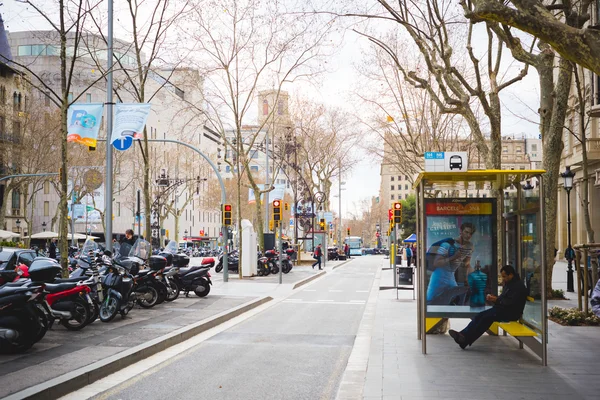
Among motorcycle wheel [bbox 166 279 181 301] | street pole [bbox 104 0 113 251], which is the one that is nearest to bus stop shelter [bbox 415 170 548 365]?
motorcycle wheel [bbox 166 279 181 301]

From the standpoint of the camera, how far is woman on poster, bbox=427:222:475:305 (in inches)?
418

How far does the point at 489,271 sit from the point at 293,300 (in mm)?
11125

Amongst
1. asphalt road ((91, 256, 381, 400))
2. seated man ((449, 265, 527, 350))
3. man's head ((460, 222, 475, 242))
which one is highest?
man's head ((460, 222, 475, 242))

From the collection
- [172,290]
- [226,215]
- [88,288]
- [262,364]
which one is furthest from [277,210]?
[262,364]

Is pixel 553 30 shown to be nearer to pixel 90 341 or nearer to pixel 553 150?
pixel 90 341

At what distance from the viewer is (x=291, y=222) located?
226 feet

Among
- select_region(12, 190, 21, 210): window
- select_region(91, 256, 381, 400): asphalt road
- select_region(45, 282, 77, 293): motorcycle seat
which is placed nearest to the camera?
select_region(91, 256, 381, 400): asphalt road

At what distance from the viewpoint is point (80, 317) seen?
1222cm

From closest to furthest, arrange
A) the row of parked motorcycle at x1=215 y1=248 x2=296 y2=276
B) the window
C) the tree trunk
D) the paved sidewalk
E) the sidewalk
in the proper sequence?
the sidewalk, the paved sidewalk, the tree trunk, the row of parked motorcycle at x1=215 y1=248 x2=296 y2=276, the window

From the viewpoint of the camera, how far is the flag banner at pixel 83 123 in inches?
630

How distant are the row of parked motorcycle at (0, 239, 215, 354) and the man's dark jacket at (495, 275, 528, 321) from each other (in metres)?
6.67

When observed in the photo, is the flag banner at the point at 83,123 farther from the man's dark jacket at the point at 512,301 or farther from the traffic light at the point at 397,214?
the traffic light at the point at 397,214

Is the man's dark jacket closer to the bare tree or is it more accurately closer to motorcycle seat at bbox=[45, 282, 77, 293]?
the bare tree

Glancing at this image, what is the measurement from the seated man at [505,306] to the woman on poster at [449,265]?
63 centimetres
